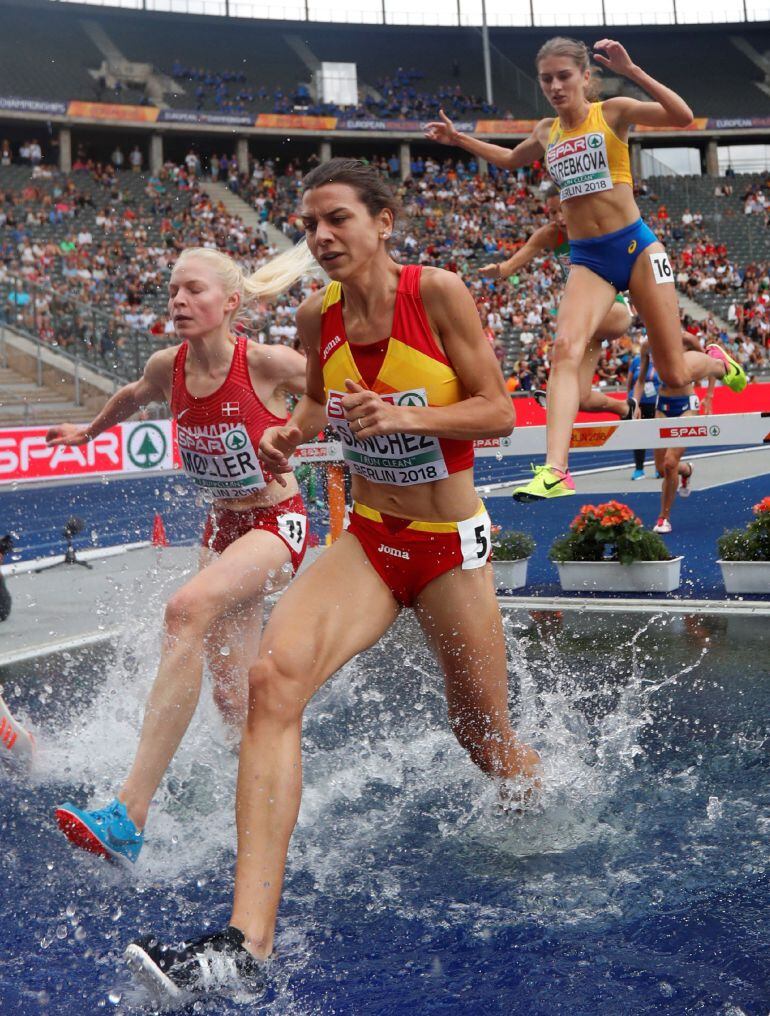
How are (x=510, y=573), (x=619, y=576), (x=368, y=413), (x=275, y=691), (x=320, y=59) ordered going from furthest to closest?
(x=320, y=59), (x=510, y=573), (x=619, y=576), (x=275, y=691), (x=368, y=413)

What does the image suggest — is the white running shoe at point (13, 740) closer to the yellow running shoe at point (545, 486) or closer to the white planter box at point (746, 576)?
the yellow running shoe at point (545, 486)

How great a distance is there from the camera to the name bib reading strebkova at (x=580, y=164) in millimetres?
5566

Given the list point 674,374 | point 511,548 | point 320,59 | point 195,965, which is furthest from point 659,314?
point 320,59

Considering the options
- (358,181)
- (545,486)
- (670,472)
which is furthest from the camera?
(670,472)

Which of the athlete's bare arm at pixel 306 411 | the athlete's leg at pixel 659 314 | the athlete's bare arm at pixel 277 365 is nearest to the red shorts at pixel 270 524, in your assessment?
the athlete's bare arm at pixel 277 365

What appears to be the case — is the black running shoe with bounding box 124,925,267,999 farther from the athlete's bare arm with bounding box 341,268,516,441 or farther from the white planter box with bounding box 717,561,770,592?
the white planter box with bounding box 717,561,770,592

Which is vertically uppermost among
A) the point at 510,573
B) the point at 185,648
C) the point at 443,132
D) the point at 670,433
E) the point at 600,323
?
the point at 443,132

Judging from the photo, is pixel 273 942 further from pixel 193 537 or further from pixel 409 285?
pixel 193 537

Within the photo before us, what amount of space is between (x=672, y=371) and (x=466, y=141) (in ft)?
5.48

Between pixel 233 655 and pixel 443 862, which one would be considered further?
pixel 233 655

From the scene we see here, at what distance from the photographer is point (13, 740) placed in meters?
5.10

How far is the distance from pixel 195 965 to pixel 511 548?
291 inches

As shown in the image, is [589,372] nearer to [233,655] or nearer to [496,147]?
[496,147]

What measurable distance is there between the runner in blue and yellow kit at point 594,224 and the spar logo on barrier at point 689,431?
1.84 m
